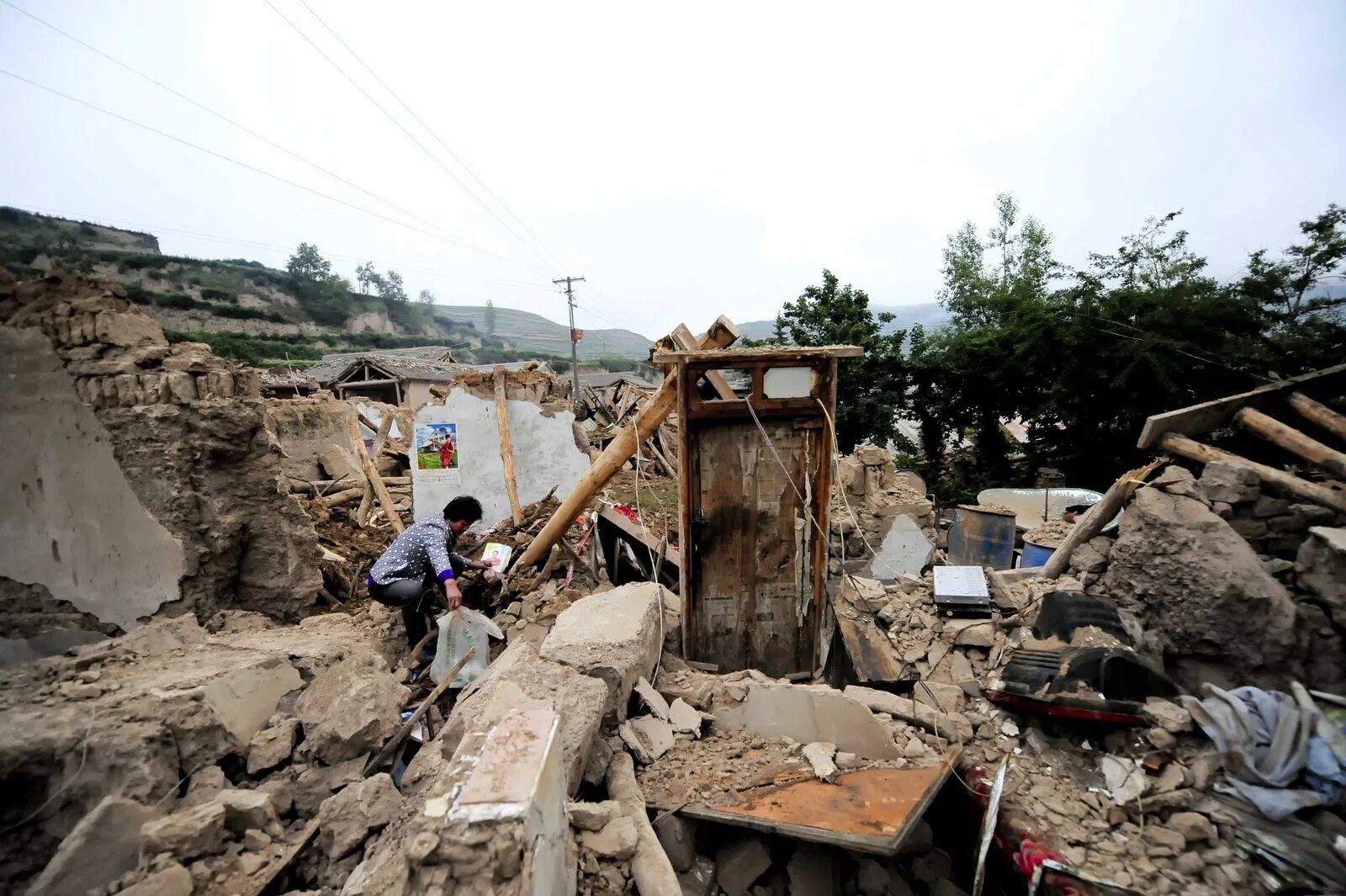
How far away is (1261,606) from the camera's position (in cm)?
331

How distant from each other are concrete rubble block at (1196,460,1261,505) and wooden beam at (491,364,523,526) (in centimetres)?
687

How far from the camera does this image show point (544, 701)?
271cm

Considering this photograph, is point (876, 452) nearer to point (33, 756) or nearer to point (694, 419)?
point (694, 419)

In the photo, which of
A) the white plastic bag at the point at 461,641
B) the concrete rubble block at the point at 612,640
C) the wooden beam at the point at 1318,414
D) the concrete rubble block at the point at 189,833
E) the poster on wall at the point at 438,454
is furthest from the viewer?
the poster on wall at the point at 438,454

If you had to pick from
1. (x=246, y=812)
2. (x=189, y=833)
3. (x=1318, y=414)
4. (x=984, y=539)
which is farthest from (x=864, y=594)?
(x=189, y=833)

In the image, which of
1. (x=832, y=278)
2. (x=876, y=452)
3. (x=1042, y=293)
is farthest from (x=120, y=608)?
(x=1042, y=293)

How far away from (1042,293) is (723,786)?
1985 cm

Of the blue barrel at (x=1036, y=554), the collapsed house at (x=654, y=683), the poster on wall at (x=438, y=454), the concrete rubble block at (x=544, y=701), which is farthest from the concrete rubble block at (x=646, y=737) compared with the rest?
the blue barrel at (x=1036, y=554)

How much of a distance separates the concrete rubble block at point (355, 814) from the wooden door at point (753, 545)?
2510 mm

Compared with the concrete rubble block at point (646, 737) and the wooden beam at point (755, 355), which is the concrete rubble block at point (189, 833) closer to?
the concrete rubble block at point (646, 737)

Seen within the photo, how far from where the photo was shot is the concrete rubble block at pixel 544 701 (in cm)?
254

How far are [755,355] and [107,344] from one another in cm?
427

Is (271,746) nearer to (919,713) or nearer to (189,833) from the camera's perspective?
(189,833)

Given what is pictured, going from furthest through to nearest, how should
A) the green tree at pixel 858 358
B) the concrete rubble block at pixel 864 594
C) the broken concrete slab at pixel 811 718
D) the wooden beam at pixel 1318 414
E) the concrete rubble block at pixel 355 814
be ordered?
1. the green tree at pixel 858 358
2. the concrete rubble block at pixel 864 594
3. the wooden beam at pixel 1318 414
4. the broken concrete slab at pixel 811 718
5. the concrete rubble block at pixel 355 814
